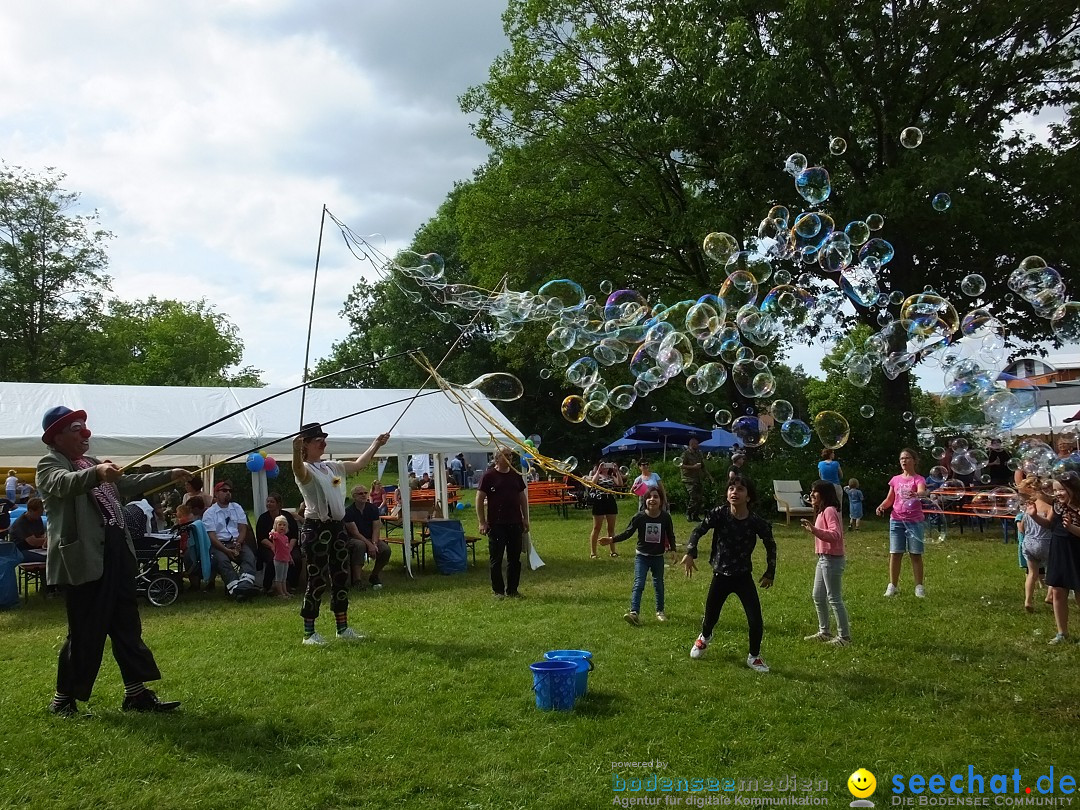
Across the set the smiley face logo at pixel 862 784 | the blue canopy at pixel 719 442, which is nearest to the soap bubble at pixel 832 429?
the smiley face logo at pixel 862 784

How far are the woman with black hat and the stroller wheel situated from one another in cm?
355

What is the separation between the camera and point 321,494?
6438 mm

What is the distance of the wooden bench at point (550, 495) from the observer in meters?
20.7

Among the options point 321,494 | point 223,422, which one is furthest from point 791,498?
point 321,494

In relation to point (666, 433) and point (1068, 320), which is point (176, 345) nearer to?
point (666, 433)

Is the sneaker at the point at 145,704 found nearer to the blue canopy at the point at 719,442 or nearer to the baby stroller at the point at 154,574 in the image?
the baby stroller at the point at 154,574

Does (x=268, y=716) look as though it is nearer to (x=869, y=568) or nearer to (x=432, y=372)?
(x=432, y=372)

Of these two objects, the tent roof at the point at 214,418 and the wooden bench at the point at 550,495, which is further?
the wooden bench at the point at 550,495

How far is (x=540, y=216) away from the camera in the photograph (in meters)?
21.3

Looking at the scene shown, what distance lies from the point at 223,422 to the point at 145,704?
289 inches

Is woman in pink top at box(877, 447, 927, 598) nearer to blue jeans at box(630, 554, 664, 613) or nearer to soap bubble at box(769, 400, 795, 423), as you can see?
soap bubble at box(769, 400, 795, 423)

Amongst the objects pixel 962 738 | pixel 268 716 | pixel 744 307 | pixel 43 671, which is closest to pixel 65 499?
pixel 268 716

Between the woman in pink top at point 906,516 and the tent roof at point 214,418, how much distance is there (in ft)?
14.9

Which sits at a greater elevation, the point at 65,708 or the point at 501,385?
the point at 501,385
